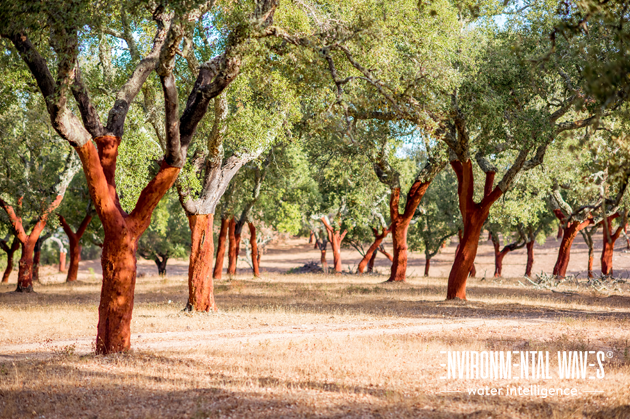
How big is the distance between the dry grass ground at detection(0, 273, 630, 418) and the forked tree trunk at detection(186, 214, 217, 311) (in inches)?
26.6

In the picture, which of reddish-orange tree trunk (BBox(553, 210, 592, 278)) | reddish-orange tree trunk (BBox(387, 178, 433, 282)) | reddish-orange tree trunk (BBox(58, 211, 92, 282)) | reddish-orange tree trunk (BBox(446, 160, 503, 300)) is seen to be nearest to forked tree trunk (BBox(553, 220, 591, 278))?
reddish-orange tree trunk (BBox(553, 210, 592, 278))

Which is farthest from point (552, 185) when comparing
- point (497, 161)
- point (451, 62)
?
point (451, 62)

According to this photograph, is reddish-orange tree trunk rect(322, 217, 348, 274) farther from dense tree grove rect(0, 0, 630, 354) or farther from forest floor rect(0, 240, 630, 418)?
forest floor rect(0, 240, 630, 418)

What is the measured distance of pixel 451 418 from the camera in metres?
6.33

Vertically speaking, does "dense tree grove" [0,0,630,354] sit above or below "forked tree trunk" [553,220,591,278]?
above

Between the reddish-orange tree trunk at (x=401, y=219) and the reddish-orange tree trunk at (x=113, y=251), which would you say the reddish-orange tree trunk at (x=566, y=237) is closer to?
the reddish-orange tree trunk at (x=401, y=219)

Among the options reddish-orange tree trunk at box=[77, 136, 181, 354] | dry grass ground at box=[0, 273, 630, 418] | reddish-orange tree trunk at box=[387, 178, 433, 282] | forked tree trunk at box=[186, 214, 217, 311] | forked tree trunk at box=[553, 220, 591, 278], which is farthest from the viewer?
forked tree trunk at box=[553, 220, 591, 278]

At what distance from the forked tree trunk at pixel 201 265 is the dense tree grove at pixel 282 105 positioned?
0.04 m

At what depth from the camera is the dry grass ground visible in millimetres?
6777

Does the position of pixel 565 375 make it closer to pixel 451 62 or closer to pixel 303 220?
pixel 451 62

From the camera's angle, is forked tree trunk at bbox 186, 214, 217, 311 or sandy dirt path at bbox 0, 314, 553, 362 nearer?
sandy dirt path at bbox 0, 314, 553, 362

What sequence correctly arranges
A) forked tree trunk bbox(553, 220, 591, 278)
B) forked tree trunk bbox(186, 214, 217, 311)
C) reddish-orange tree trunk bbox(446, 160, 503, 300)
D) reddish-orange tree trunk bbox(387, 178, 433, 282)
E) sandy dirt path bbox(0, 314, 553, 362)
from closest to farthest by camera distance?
sandy dirt path bbox(0, 314, 553, 362), forked tree trunk bbox(186, 214, 217, 311), reddish-orange tree trunk bbox(446, 160, 503, 300), reddish-orange tree trunk bbox(387, 178, 433, 282), forked tree trunk bbox(553, 220, 591, 278)

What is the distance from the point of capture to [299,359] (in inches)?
372

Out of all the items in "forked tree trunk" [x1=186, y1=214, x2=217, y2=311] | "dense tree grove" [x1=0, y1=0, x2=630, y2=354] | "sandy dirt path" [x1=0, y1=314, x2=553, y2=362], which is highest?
"dense tree grove" [x1=0, y1=0, x2=630, y2=354]
